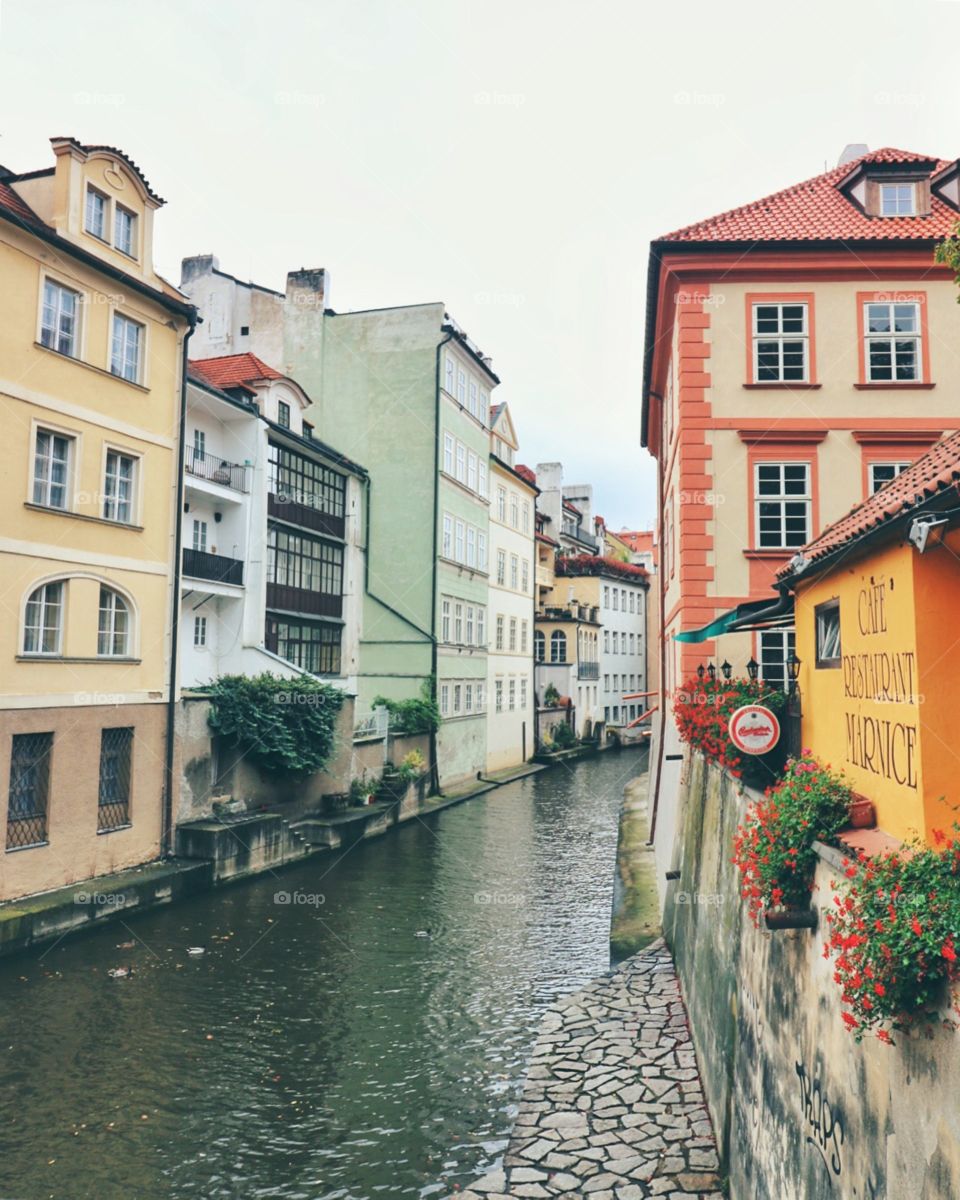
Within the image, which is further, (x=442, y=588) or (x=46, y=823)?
(x=442, y=588)

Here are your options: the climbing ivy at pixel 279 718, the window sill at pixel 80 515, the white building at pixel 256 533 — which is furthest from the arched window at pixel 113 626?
the white building at pixel 256 533

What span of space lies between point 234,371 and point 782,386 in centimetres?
1809

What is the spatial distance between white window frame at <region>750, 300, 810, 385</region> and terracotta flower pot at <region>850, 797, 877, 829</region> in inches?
504

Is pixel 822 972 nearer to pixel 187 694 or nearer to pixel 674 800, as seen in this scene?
pixel 674 800

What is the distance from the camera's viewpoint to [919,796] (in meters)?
6.02

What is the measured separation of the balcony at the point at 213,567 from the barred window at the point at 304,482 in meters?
3.22

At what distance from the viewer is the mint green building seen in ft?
117

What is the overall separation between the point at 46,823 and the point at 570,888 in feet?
36.9

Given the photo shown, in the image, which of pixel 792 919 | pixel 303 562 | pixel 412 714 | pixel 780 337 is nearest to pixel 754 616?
pixel 792 919

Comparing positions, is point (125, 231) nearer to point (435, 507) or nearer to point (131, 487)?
point (131, 487)

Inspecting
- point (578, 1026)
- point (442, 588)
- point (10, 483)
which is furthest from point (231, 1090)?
point (442, 588)

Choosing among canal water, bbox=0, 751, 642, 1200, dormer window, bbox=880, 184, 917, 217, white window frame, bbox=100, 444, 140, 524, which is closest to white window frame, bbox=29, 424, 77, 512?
white window frame, bbox=100, 444, 140, 524

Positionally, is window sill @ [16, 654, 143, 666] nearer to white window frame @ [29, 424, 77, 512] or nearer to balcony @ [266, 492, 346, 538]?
white window frame @ [29, 424, 77, 512]

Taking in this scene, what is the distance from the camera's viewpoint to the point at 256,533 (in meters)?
27.7
